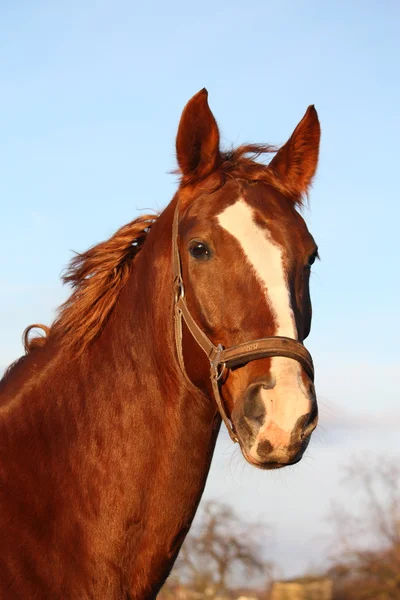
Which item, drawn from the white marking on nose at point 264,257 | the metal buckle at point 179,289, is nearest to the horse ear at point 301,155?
the white marking on nose at point 264,257

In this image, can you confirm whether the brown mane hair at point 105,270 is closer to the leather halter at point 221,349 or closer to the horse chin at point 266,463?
the leather halter at point 221,349

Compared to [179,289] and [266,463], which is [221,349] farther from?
[266,463]

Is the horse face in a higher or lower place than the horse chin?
higher

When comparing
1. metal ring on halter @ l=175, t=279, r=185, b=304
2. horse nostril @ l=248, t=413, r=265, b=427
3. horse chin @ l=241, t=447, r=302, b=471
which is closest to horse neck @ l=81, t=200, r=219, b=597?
metal ring on halter @ l=175, t=279, r=185, b=304

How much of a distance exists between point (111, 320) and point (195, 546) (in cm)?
557

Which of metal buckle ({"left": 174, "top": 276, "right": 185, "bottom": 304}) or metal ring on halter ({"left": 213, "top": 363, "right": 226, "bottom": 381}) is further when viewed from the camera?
metal buckle ({"left": 174, "top": 276, "right": 185, "bottom": 304})

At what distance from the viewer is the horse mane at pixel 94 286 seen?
4695 millimetres

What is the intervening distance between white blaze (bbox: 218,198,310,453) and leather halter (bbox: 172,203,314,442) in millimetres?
59

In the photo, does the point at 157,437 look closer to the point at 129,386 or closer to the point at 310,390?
the point at 129,386

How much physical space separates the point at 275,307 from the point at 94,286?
135cm

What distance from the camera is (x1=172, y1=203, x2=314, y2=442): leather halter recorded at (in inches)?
150

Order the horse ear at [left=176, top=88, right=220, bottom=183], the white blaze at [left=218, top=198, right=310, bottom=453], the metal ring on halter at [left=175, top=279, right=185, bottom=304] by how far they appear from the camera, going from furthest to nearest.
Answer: the horse ear at [left=176, top=88, right=220, bottom=183] < the metal ring on halter at [left=175, top=279, right=185, bottom=304] < the white blaze at [left=218, top=198, right=310, bottom=453]

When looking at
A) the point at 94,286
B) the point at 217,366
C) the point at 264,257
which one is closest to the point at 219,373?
the point at 217,366

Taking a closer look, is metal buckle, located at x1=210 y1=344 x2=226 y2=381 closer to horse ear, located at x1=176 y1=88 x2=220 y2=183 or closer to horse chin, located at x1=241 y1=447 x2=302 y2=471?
horse chin, located at x1=241 y1=447 x2=302 y2=471
